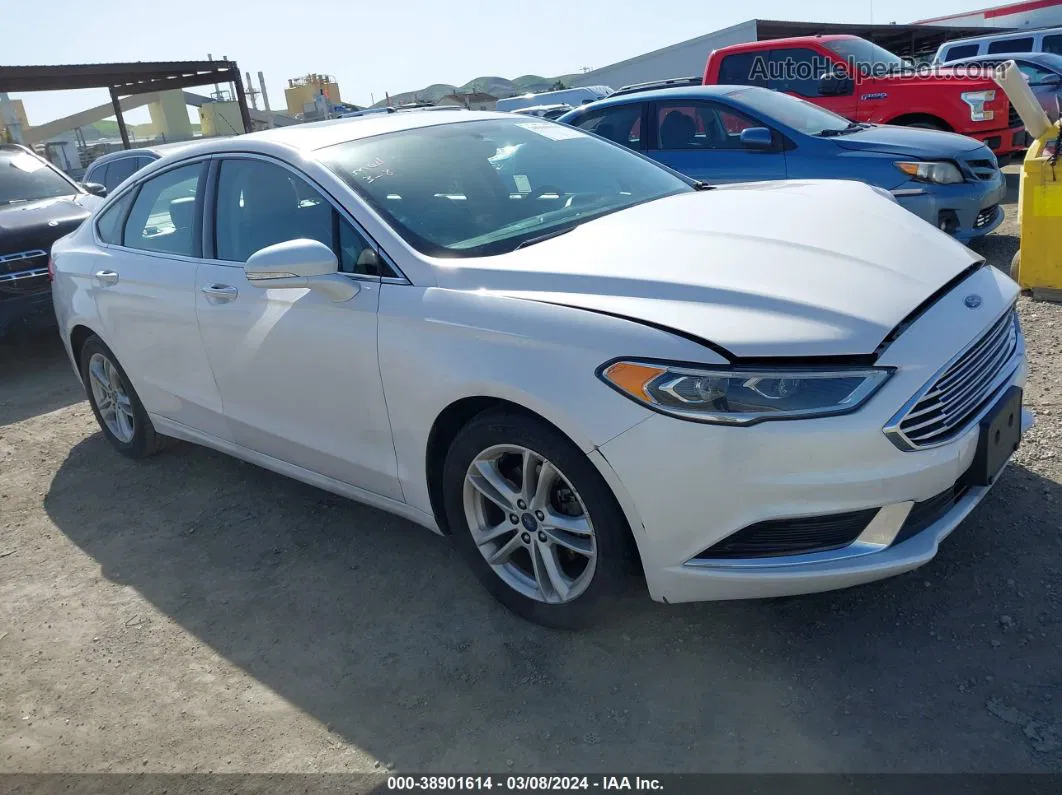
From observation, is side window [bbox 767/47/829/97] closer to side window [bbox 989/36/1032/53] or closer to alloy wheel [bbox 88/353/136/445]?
side window [bbox 989/36/1032/53]

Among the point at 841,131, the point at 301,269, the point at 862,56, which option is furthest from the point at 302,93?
the point at 301,269

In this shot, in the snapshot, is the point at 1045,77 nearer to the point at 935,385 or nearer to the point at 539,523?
the point at 935,385

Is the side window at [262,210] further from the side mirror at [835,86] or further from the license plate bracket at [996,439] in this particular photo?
the side mirror at [835,86]

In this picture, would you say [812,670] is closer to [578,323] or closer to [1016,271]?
[578,323]

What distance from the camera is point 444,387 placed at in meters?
2.71

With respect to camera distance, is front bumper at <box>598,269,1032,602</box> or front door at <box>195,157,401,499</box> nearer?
front bumper at <box>598,269,1032,602</box>

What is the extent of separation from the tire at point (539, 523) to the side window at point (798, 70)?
366 inches

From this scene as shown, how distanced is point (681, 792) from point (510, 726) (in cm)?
54

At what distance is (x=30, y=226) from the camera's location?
275 inches

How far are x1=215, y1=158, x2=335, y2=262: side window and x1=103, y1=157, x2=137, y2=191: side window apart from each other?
8089 millimetres

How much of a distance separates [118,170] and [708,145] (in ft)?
24.8

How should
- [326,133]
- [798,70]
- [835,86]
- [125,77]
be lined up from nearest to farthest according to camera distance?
1. [326,133]
2. [835,86]
3. [798,70]
4. [125,77]

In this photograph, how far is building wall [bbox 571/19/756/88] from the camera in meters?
24.4

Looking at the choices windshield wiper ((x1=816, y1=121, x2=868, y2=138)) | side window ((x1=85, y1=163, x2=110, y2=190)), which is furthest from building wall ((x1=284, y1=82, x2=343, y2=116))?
windshield wiper ((x1=816, y1=121, x2=868, y2=138))
